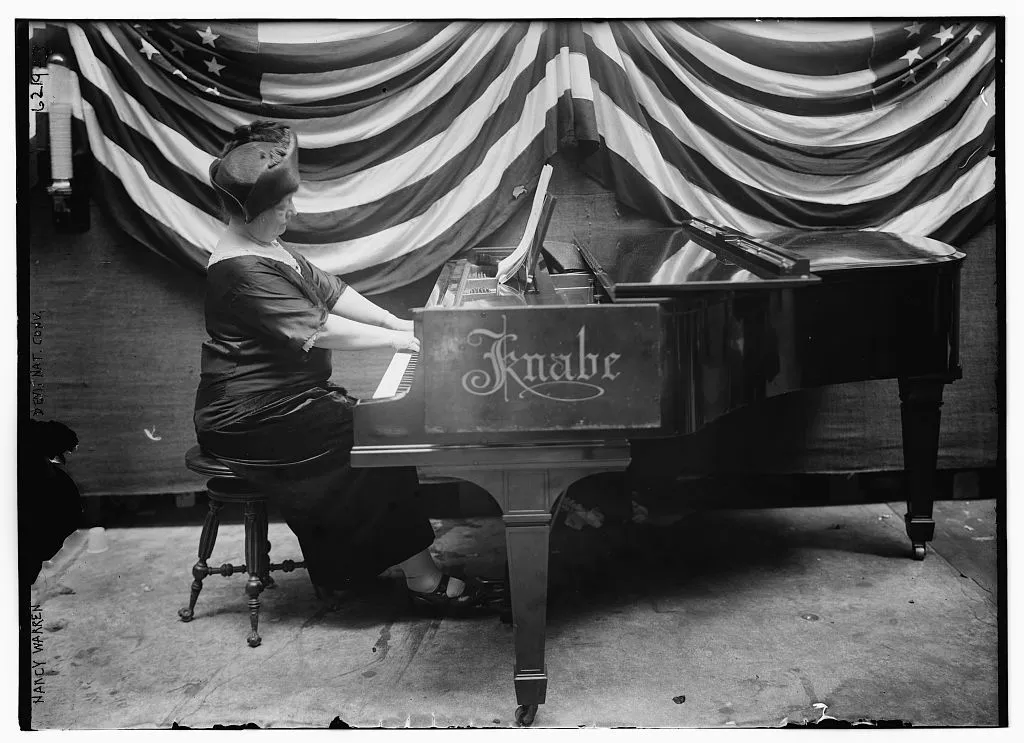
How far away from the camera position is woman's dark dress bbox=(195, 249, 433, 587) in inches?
131

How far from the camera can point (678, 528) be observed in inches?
173

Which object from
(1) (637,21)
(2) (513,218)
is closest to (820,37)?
(1) (637,21)

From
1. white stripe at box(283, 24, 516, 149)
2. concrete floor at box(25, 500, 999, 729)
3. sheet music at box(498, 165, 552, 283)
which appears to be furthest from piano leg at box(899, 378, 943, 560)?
white stripe at box(283, 24, 516, 149)

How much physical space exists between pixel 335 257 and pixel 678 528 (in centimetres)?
178

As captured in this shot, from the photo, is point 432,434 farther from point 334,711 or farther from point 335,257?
point 335,257

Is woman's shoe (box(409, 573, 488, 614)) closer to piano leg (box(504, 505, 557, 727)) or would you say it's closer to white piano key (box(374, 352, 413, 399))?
piano leg (box(504, 505, 557, 727))

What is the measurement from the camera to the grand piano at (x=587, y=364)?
281cm

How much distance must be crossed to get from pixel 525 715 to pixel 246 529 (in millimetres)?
1154

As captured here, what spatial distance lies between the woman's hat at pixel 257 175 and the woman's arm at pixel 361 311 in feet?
1.58

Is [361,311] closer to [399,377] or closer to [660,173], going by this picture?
[399,377]

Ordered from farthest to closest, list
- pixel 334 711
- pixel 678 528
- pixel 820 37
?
pixel 678 528
pixel 820 37
pixel 334 711

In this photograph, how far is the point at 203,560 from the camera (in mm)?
3701

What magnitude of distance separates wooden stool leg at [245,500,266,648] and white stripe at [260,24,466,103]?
1.44m

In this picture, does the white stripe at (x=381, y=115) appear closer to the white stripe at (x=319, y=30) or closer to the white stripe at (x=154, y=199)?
the white stripe at (x=319, y=30)
